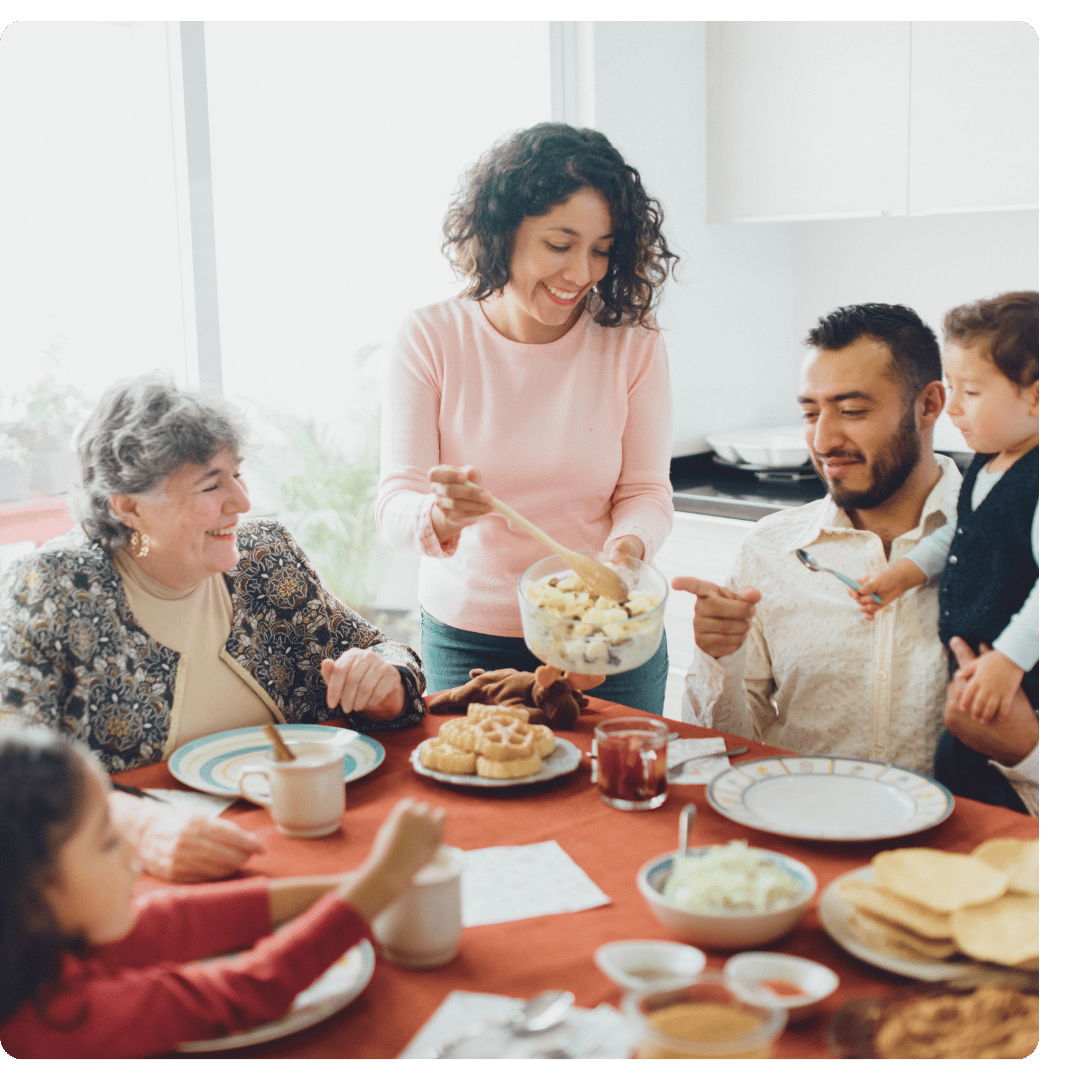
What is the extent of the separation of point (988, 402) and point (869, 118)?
2050 mm

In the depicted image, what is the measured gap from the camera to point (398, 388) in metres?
2.07

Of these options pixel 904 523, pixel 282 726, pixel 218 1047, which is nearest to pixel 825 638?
pixel 904 523

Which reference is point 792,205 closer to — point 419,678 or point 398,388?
point 398,388

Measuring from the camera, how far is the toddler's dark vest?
56.6 inches

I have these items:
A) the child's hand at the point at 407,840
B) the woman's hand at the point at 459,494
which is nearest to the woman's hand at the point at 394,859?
the child's hand at the point at 407,840

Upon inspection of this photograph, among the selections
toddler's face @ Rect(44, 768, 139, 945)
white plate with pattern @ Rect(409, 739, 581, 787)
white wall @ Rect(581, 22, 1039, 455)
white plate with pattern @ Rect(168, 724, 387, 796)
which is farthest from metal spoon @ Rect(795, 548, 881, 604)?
white wall @ Rect(581, 22, 1039, 455)

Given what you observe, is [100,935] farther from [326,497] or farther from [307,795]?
[326,497]

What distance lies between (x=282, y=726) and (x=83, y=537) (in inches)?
16.4

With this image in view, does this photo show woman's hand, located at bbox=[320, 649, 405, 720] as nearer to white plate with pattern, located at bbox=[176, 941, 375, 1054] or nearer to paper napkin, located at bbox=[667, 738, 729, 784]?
paper napkin, located at bbox=[667, 738, 729, 784]

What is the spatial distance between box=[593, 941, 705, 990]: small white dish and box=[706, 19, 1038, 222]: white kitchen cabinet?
8.44 ft

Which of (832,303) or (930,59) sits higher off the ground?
(930,59)

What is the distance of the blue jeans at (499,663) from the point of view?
2053 millimetres

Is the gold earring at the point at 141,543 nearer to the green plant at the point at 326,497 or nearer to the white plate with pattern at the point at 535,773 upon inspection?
the white plate with pattern at the point at 535,773

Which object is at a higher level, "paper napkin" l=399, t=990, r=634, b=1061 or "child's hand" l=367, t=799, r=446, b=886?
"child's hand" l=367, t=799, r=446, b=886
